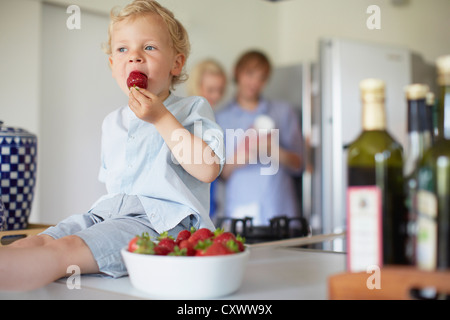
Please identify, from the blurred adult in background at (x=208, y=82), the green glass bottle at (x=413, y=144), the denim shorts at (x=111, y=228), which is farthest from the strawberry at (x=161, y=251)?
the blurred adult in background at (x=208, y=82)

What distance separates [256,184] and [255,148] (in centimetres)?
26

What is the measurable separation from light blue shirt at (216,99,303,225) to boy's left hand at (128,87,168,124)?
1.97 meters

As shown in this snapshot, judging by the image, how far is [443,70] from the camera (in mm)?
537

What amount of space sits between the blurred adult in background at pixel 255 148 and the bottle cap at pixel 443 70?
2.32 m

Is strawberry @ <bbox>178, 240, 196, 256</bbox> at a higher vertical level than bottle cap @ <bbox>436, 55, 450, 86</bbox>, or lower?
lower

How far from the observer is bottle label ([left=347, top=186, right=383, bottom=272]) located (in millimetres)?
543

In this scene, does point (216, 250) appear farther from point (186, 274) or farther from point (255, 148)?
point (255, 148)

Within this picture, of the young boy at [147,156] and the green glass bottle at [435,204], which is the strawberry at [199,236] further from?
the green glass bottle at [435,204]

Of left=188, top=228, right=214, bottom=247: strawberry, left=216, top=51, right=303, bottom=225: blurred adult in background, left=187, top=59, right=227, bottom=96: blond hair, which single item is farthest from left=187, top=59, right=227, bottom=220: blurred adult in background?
left=188, top=228, right=214, bottom=247: strawberry

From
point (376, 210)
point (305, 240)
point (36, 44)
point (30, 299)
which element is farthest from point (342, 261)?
point (36, 44)

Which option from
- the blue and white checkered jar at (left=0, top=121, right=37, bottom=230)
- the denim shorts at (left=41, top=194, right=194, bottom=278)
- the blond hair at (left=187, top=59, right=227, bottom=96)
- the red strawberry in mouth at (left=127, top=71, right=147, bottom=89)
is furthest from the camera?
the blond hair at (left=187, top=59, right=227, bottom=96)

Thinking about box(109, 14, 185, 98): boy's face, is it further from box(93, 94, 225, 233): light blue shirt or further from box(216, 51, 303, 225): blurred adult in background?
box(216, 51, 303, 225): blurred adult in background
